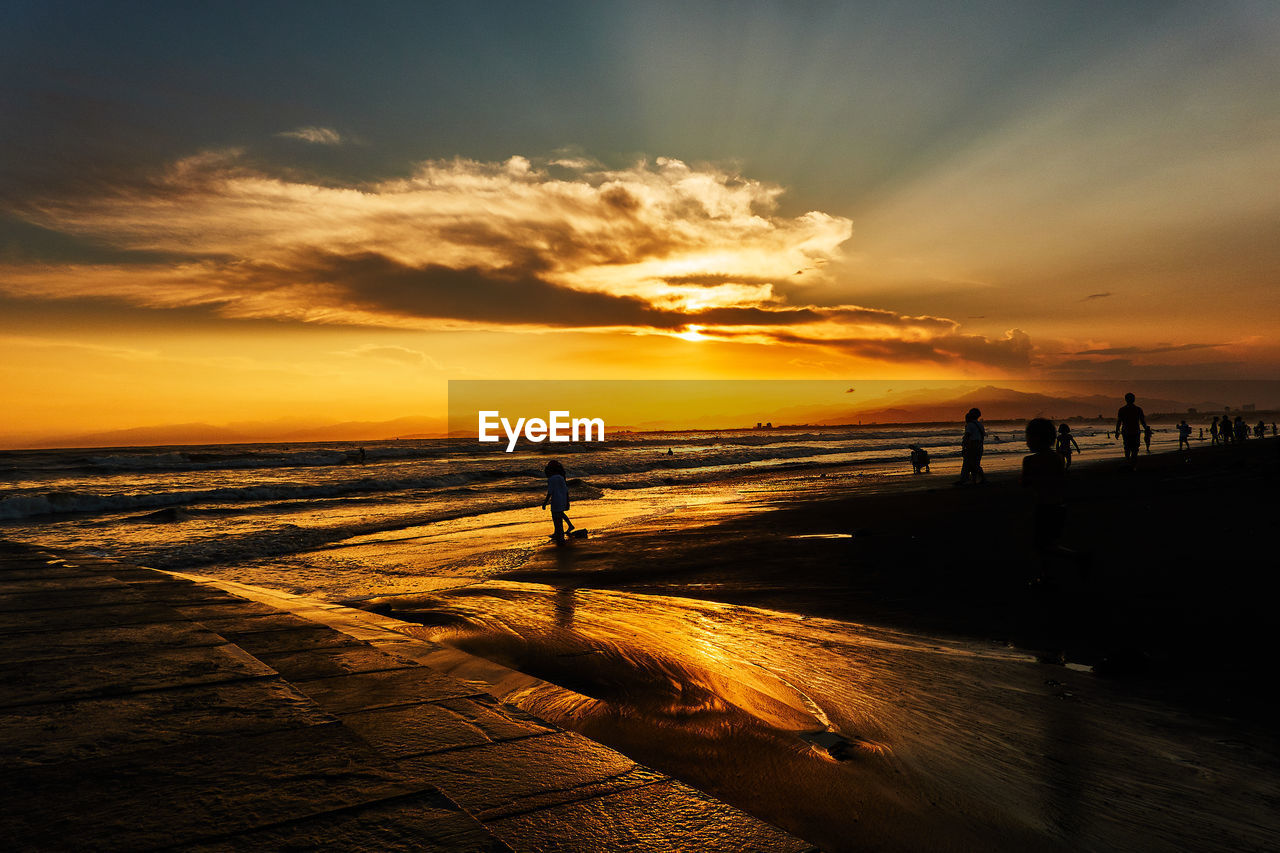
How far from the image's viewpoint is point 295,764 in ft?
9.23

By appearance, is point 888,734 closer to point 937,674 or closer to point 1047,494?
point 937,674

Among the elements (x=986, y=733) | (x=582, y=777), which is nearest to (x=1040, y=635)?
(x=986, y=733)

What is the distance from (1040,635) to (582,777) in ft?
17.5

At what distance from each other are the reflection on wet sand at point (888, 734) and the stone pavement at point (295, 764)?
808 mm

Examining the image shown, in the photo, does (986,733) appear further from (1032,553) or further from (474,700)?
(1032,553)

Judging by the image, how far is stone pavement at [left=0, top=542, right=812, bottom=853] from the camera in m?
2.32

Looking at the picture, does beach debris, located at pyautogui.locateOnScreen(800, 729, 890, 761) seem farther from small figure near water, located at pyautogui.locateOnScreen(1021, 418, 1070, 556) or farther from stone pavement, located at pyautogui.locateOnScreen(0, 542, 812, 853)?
small figure near water, located at pyautogui.locateOnScreen(1021, 418, 1070, 556)

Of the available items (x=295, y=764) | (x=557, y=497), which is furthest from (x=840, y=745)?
(x=557, y=497)

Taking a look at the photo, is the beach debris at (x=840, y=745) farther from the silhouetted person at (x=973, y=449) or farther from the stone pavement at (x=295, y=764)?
the silhouetted person at (x=973, y=449)

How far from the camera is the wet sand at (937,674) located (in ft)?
11.0

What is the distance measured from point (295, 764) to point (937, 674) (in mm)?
4657

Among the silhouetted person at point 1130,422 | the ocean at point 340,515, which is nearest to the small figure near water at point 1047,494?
the ocean at point 340,515

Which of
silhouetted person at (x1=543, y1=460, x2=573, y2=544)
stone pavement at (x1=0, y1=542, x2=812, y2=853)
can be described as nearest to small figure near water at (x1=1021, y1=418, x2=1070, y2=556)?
stone pavement at (x1=0, y1=542, x2=812, y2=853)

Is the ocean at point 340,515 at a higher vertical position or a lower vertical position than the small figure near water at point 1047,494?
lower
